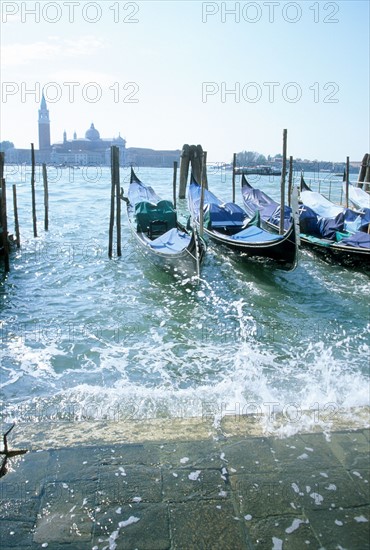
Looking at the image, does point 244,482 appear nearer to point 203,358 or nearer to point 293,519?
point 293,519

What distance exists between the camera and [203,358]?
5051mm

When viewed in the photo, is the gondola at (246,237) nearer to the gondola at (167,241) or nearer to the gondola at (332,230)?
the gondola at (167,241)

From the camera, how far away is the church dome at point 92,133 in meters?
106

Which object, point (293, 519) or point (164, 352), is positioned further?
point (164, 352)

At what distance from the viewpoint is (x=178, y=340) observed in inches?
220

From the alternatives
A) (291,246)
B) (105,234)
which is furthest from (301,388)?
(105,234)

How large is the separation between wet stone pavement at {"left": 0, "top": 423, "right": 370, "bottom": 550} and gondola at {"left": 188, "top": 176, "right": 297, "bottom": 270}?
538 centimetres

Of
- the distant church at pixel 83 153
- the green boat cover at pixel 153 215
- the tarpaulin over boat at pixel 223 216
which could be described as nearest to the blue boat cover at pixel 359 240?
the tarpaulin over boat at pixel 223 216

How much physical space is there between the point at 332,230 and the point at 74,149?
288ft

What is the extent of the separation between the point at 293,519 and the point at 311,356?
3009mm

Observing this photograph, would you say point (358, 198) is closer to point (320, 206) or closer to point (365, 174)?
point (365, 174)

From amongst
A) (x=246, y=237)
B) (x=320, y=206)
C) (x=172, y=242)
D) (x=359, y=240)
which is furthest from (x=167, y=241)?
(x=320, y=206)

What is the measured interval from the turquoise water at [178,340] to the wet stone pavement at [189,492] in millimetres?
457

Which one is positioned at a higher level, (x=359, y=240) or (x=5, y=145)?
(x=5, y=145)
